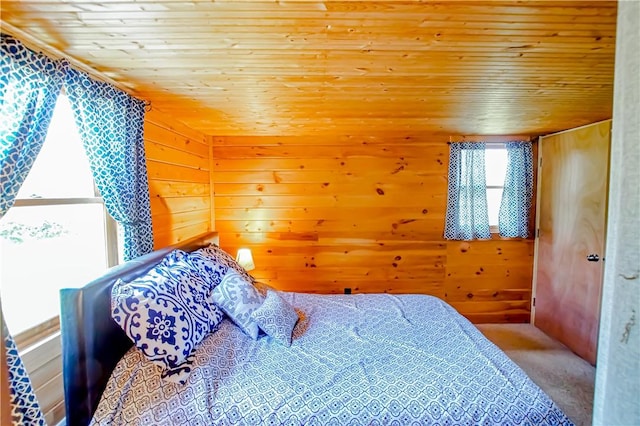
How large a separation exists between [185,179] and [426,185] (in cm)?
252

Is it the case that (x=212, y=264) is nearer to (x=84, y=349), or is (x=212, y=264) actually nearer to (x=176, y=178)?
(x=84, y=349)

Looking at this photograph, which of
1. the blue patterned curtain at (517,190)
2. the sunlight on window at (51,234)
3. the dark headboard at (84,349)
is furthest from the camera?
the blue patterned curtain at (517,190)

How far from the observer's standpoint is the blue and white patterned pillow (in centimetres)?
126

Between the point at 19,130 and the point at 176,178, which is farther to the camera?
the point at 176,178

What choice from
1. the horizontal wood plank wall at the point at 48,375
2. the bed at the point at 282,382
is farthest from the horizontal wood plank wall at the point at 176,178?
the horizontal wood plank wall at the point at 48,375

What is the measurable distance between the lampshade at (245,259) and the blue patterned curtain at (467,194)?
220cm

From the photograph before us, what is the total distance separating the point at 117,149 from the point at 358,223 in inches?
92.8

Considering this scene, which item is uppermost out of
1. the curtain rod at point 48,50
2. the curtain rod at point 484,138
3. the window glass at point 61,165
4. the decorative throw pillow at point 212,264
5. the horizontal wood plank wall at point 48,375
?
the curtain rod at point 48,50

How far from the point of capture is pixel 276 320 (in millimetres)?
1673

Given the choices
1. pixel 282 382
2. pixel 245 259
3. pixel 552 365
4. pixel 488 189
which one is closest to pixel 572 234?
pixel 488 189

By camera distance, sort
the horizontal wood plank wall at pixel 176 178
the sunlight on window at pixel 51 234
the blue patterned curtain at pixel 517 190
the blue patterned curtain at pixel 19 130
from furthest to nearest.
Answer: the blue patterned curtain at pixel 517 190 < the horizontal wood plank wall at pixel 176 178 < the sunlight on window at pixel 51 234 < the blue patterned curtain at pixel 19 130

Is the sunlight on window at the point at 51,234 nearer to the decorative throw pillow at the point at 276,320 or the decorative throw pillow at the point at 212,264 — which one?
the decorative throw pillow at the point at 212,264

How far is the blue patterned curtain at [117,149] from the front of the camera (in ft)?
4.88

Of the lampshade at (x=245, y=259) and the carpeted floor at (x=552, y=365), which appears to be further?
the lampshade at (x=245, y=259)
